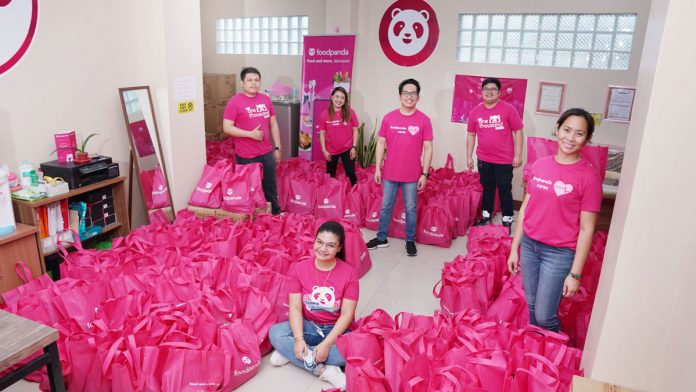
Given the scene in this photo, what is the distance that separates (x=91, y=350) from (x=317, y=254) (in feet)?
3.51

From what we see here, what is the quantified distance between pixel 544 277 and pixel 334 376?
1.11 meters

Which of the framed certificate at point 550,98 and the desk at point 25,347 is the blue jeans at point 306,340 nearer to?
the desk at point 25,347

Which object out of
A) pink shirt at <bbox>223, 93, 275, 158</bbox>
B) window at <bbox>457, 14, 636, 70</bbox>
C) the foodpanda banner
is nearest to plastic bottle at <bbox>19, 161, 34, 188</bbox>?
pink shirt at <bbox>223, 93, 275, 158</bbox>

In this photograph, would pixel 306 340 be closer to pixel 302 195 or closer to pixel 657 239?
pixel 657 239

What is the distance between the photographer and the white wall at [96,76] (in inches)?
127

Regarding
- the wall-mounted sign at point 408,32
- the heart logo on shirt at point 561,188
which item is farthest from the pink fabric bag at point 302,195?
the heart logo on shirt at point 561,188

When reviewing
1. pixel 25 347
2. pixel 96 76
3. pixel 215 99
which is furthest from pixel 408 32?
pixel 25 347

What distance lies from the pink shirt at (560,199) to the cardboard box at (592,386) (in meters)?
0.71

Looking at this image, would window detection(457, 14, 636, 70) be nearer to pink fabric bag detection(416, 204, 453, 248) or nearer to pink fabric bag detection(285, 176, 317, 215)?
pink fabric bag detection(416, 204, 453, 248)

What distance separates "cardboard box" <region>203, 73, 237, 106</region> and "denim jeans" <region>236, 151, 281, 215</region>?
2.64 meters

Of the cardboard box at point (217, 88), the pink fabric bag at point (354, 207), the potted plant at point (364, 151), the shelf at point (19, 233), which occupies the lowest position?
the pink fabric bag at point (354, 207)

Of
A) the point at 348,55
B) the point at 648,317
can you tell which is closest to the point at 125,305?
the point at 648,317

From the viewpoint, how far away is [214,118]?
6684mm

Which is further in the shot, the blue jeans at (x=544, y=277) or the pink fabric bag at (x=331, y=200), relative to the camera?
the pink fabric bag at (x=331, y=200)
